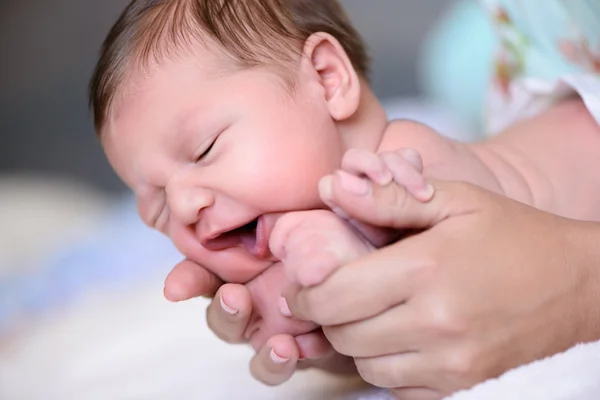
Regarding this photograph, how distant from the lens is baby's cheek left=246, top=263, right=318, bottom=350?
822 millimetres

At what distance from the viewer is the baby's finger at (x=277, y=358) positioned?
2.61ft

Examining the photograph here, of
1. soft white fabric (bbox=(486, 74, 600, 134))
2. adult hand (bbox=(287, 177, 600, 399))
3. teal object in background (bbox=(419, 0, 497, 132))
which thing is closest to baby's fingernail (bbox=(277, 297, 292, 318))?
adult hand (bbox=(287, 177, 600, 399))

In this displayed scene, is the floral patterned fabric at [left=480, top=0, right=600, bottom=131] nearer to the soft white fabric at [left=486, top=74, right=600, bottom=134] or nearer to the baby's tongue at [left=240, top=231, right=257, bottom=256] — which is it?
the soft white fabric at [left=486, top=74, right=600, bottom=134]

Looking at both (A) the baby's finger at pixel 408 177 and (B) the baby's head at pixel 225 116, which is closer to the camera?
(A) the baby's finger at pixel 408 177

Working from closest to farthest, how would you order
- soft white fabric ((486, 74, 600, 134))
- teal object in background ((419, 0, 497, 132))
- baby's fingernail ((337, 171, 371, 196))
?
baby's fingernail ((337, 171, 371, 196)) → soft white fabric ((486, 74, 600, 134)) → teal object in background ((419, 0, 497, 132))

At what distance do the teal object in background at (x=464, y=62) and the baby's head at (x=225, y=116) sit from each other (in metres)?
0.73

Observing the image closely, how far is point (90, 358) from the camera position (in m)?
1.17

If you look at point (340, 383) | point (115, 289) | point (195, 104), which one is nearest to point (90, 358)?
point (115, 289)

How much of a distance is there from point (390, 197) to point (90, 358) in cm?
70

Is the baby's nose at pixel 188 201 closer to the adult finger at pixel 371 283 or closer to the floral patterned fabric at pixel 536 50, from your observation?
the adult finger at pixel 371 283

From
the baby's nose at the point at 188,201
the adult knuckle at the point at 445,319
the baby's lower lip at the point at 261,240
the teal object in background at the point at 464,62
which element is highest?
the adult knuckle at the point at 445,319

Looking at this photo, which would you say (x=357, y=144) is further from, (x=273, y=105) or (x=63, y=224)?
(x=63, y=224)

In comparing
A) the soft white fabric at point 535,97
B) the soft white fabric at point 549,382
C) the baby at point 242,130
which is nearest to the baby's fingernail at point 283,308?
the baby at point 242,130

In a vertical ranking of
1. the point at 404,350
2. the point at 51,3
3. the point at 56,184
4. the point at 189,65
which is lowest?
the point at 56,184
